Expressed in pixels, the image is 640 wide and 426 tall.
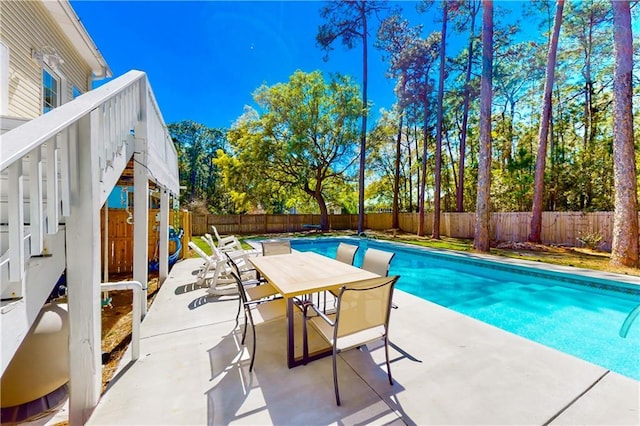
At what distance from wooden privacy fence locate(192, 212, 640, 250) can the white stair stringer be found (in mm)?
12820

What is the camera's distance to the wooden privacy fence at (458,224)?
920 cm

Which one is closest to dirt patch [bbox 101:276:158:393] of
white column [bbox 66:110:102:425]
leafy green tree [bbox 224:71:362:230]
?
white column [bbox 66:110:102:425]

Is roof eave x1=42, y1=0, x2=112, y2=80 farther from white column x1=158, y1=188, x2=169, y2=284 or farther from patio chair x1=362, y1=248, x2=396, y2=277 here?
patio chair x1=362, y1=248, x2=396, y2=277

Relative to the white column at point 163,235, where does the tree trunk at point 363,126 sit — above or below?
above

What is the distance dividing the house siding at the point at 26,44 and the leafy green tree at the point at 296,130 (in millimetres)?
9624

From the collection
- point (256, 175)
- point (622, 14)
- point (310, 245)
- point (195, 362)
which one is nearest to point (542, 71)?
point (622, 14)

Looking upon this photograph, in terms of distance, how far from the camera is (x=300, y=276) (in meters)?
2.58

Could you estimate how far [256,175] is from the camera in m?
14.6

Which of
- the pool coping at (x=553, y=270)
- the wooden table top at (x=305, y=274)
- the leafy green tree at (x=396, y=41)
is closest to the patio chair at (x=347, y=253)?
the wooden table top at (x=305, y=274)

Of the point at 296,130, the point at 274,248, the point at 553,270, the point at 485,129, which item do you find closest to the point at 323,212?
the point at 296,130

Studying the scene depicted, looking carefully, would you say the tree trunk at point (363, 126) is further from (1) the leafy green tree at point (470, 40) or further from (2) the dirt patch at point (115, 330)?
(2) the dirt patch at point (115, 330)

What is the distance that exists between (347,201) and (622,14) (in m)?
16.6

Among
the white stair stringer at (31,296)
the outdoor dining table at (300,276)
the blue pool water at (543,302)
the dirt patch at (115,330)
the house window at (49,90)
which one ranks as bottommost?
the blue pool water at (543,302)

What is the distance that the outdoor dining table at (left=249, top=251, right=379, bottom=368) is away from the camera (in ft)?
7.32
